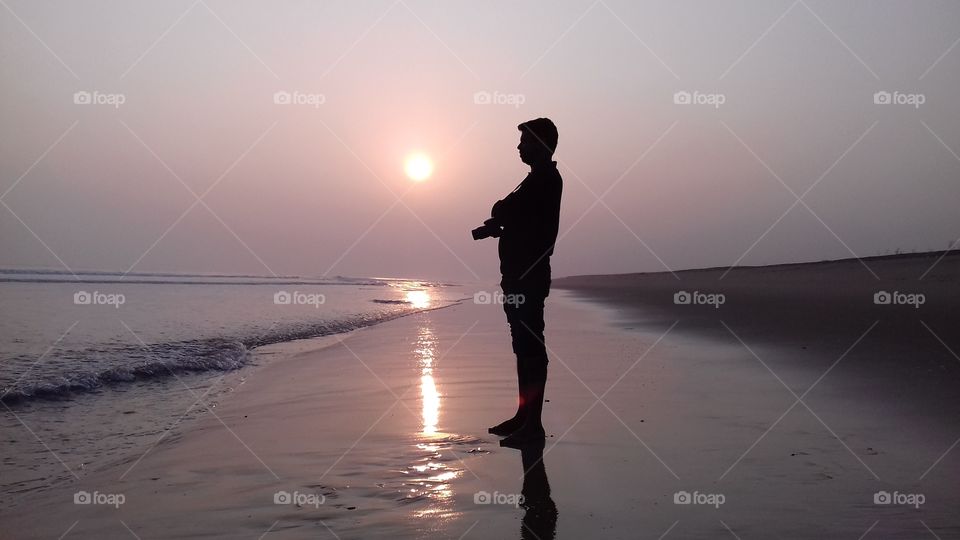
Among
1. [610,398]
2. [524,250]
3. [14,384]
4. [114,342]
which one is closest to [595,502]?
[524,250]

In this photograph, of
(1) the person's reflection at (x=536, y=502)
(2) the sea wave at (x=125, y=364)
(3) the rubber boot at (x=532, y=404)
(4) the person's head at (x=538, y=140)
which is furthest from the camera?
(2) the sea wave at (x=125, y=364)

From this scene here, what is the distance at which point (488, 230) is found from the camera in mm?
5484

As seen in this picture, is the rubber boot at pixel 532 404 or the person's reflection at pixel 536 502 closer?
the person's reflection at pixel 536 502

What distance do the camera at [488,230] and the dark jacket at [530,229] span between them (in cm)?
3

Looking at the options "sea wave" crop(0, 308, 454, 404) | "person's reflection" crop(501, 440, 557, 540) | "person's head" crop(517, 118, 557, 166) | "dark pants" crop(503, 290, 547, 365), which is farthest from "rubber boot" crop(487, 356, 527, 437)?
"sea wave" crop(0, 308, 454, 404)

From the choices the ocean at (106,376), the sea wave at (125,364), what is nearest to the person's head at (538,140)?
the ocean at (106,376)

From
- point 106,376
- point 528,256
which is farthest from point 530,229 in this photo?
point 106,376

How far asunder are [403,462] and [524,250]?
1.80 metres

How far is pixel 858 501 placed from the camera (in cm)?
374

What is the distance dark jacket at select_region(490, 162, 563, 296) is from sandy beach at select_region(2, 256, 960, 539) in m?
1.21

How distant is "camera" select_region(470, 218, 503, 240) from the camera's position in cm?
548

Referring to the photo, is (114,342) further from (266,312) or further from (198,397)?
(266,312)

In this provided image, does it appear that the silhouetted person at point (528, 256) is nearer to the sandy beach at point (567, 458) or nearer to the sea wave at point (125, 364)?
the sandy beach at point (567, 458)

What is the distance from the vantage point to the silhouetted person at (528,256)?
5.42 meters
